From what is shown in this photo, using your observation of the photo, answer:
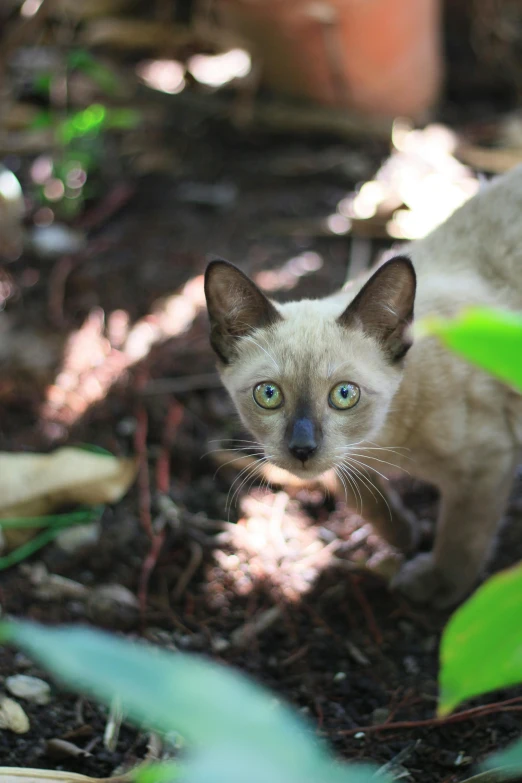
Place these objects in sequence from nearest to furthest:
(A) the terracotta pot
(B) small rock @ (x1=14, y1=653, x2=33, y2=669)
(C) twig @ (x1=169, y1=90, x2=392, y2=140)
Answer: (B) small rock @ (x1=14, y1=653, x2=33, y2=669) → (A) the terracotta pot → (C) twig @ (x1=169, y1=90, x2=392, y2=140)

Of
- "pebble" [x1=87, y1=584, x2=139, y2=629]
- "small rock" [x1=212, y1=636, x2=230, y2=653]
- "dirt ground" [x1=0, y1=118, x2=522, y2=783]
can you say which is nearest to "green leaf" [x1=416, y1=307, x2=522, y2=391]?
"dirt ground" [x1=0, y1=118, x2=522, y2=783]

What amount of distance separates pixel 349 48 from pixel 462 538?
3038mm

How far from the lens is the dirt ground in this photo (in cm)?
206

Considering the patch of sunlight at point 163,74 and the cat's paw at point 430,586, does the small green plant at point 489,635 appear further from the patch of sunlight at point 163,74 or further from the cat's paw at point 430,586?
the patch of sunlight at point 163,74

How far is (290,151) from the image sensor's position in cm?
455

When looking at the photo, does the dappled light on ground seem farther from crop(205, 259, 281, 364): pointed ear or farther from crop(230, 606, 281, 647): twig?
crop(205, 259, 281, 364): pointed ear

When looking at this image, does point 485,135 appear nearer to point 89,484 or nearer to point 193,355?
point 193,355

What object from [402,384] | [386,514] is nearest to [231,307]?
[402,384]

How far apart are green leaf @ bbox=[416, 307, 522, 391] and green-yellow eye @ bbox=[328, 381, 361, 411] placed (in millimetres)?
1241

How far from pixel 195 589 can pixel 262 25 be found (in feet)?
10.1

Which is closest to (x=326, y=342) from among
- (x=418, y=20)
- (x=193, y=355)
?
(x=193, y=355)

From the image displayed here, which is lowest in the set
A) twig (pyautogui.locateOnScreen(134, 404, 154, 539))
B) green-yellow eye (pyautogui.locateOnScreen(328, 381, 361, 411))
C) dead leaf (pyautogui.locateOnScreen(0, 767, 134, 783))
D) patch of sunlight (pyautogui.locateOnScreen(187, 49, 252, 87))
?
twig (pyautogui.locateOnScreen(134, 404, 154, 539))

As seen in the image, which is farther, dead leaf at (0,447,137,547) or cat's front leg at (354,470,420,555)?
dead leaf at (0,447,137,547)

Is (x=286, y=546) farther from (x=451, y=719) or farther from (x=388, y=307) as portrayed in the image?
(x=388, y=307)
